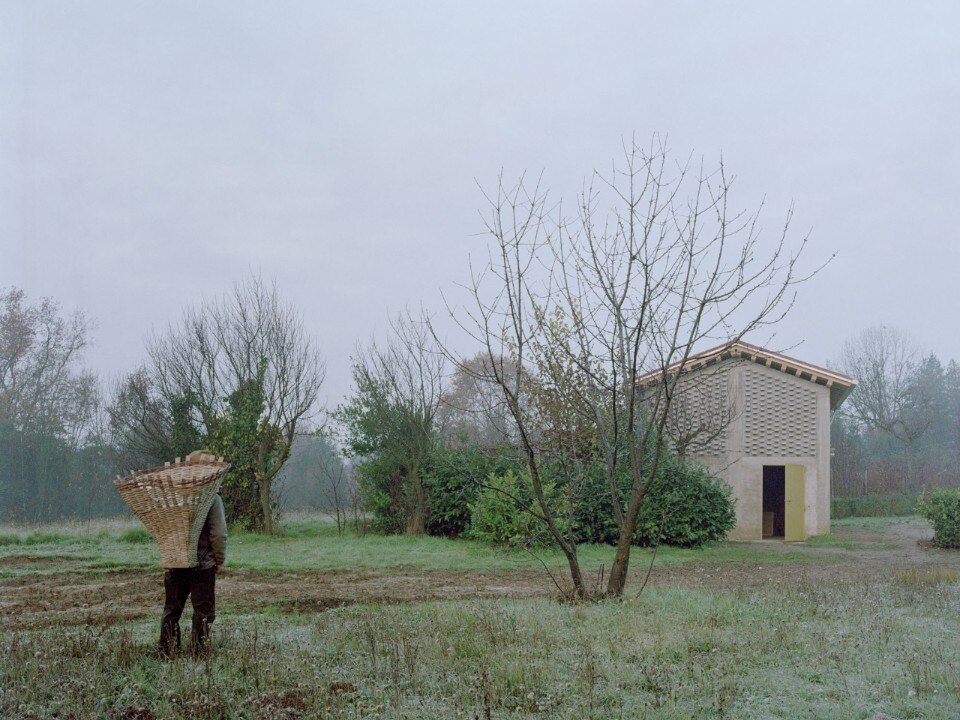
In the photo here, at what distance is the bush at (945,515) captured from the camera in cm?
1938

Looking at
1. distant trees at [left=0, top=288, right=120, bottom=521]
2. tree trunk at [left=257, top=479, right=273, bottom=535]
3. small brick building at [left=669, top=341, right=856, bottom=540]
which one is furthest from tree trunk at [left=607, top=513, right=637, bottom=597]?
distant trees at [left=0, top=288, right=120, bottom=521]

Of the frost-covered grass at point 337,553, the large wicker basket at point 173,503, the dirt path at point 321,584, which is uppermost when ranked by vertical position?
the large wicker basket at point 173,503

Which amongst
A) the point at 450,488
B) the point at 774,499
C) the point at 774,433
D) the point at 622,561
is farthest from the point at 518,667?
the point at 774,499

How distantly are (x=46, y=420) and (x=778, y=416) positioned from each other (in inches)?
964

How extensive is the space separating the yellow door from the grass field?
9866 mm

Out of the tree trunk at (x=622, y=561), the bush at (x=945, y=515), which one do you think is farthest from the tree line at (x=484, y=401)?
the bush at (x=945, y=515)

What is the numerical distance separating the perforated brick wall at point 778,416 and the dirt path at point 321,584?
5.08m

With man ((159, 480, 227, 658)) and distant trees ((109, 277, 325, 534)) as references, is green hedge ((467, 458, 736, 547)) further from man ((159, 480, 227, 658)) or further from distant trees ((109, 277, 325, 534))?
man ((159, 480, 227, 658))

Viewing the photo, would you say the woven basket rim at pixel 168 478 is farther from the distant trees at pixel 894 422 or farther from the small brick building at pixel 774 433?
the distant trees at pixel 894 422

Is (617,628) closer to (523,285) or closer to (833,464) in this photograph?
(523,285)

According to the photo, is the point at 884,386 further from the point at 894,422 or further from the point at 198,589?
the point at 198,589

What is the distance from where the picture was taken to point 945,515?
1947 centimetres

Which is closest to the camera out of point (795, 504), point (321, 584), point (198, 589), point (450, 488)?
point (198, 589)

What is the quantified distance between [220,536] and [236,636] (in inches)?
45.1
